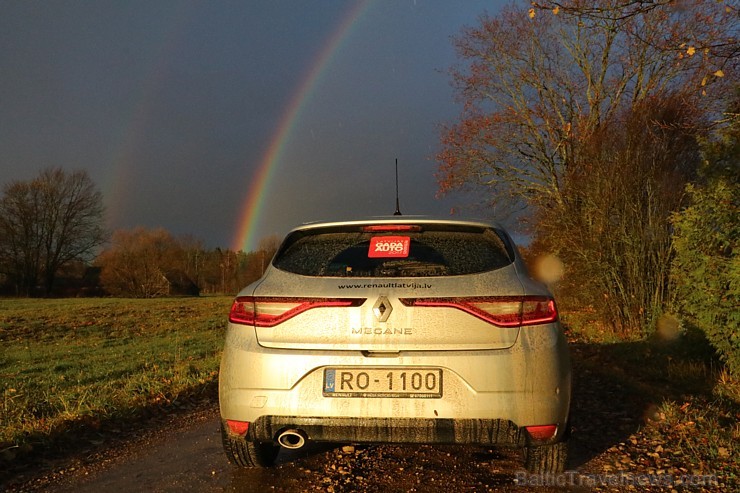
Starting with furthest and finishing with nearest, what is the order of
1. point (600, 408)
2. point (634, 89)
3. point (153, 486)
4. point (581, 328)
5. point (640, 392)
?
1. point (634, 89)
2. point (581, 328)
3. point (640, 392)
4. point (600, 408)
5. point (153, 486)

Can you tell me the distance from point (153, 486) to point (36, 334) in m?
20.4

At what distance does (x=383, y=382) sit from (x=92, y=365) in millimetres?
11121

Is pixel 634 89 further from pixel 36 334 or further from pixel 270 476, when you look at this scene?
pixel 36 334

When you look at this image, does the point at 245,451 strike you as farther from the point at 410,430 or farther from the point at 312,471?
the point at 410,430

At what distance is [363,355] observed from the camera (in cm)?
289

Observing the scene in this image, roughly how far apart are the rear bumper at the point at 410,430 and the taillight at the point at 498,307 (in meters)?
0.52

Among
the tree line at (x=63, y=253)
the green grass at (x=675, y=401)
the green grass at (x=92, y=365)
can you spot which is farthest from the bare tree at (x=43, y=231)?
the green grass at (x=675, y=401)

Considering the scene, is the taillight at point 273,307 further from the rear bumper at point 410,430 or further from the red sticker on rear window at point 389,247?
the rear bumper at point 410,430

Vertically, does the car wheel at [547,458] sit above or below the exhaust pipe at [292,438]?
below

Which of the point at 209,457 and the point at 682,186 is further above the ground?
the point at 682,186

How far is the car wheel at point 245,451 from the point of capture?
331cm

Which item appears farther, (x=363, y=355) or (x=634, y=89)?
(x=634, y=89)

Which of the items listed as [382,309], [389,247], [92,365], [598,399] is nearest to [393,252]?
[389,247]

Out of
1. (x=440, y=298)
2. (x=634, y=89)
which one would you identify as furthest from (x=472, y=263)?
(x=634, y=89)
